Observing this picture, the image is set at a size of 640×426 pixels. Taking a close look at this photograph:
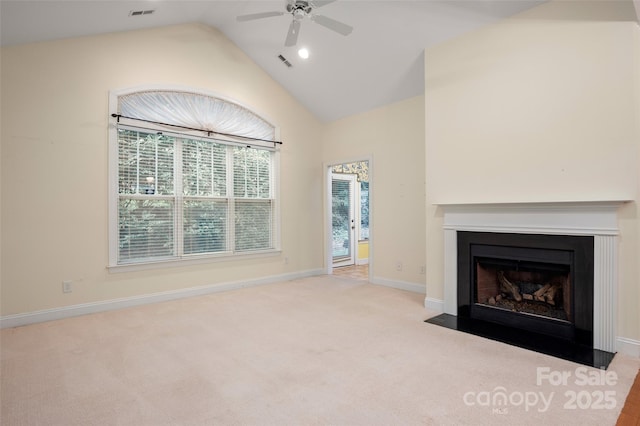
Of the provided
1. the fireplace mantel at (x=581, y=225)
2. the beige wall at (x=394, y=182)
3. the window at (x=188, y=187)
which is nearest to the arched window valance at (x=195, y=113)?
the window at (x=188, y=187)

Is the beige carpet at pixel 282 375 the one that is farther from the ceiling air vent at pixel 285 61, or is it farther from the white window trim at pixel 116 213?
the ceiling air vent at pixel 285 61

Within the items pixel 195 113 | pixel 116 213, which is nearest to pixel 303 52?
pixel 195 113

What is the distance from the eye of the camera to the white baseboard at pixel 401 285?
4.79m

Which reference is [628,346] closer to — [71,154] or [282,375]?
[282,375]

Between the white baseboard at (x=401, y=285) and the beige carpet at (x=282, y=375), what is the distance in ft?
3.59

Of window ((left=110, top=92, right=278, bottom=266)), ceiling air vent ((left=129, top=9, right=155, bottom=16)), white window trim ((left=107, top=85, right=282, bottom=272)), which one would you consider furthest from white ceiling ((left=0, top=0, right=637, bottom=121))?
window ((left=110, top=92, right=278, bottom=266))

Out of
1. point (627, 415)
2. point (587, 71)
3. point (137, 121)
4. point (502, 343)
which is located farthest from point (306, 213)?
point (627, 415)

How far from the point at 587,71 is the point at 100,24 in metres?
4.82

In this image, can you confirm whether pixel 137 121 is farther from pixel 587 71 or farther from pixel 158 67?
pixel 587 71

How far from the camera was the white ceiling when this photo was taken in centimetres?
325

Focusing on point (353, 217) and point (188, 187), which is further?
point (353, 217)

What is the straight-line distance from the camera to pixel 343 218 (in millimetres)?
7367

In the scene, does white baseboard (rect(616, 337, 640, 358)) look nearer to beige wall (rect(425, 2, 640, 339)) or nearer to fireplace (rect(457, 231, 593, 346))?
beige wall (rect(425, 2, 640, 339))

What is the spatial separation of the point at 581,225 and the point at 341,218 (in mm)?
4810
